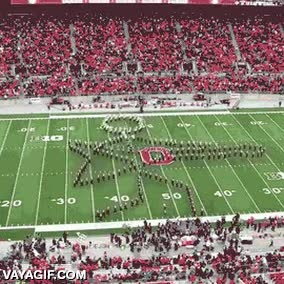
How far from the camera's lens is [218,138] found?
1239 inches

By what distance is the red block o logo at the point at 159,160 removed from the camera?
28.1 metres

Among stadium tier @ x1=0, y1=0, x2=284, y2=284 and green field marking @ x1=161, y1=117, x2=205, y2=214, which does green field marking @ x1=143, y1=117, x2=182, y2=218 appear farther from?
green field marking @ x1=161, y1=117, x2=205, y2=214

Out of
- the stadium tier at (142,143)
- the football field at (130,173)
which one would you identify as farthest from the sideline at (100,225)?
the football field at (130,173)

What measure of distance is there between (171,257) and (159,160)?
8.69 meters

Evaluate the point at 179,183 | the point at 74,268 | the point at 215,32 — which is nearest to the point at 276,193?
the point at 179,183

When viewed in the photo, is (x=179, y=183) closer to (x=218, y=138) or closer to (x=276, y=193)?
(x=276, y=193)

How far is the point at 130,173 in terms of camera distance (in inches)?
1064

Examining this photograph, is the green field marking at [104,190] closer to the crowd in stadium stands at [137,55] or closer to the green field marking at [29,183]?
the green field marking at [29,183]

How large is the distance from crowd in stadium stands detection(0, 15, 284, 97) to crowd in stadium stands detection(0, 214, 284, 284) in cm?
1827

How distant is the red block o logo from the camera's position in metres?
28.1

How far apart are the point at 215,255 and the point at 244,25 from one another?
30.1m


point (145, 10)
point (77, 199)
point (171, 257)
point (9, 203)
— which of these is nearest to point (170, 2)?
point (145, 10)

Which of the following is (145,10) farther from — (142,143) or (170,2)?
(142,143)

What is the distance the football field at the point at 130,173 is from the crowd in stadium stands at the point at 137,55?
5.27m
